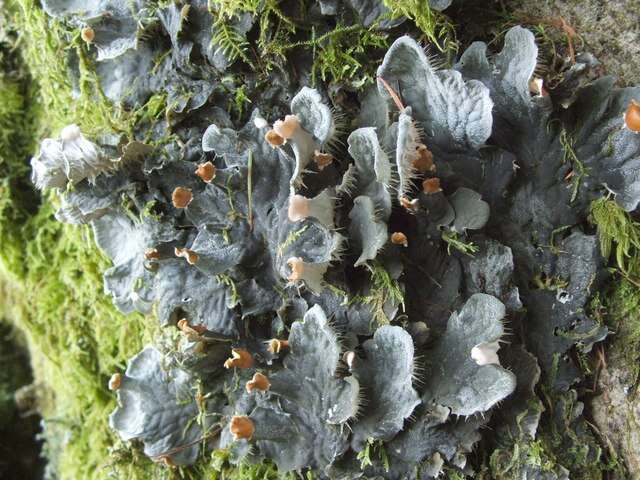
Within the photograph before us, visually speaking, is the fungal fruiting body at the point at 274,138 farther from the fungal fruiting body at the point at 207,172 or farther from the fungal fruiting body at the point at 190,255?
the fungal fruiting body at the point at 190,255

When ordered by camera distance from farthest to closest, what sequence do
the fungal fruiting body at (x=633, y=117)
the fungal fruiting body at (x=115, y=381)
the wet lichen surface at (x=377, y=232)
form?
1. the fungal fruiting body at (x=115, y=381)
2. the wet lichen surface at (x=377, y=232)
3. the fungal fruiting body at (x=633, y=117)

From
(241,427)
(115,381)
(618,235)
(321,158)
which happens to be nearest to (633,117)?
(618,235)

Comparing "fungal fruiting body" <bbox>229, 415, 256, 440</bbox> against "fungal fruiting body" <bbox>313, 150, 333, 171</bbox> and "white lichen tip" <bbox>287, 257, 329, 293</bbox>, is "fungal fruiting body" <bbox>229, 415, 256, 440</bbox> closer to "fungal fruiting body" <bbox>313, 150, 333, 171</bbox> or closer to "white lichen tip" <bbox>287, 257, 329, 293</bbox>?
"white lichen tip" <bbox>287, 257, 329, 293</bbox>

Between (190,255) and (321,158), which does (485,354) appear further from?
(190,255)

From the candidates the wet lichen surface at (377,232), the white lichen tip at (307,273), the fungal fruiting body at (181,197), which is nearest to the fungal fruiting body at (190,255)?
the wet lichen surface at (377,232)

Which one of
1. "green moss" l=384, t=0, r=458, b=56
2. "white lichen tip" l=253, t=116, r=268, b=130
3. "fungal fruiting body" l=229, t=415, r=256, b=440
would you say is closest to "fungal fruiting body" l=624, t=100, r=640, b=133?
"green moss" l=384, t=0, r=458, b=56

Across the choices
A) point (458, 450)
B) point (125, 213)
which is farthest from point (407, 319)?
point (125, 213)
